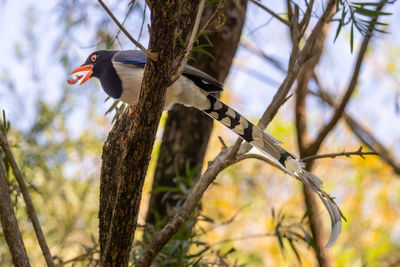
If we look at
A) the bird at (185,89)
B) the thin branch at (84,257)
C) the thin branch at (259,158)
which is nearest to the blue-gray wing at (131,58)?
the bird at (185,89)

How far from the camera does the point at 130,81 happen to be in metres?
1.87

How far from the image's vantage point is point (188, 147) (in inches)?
120

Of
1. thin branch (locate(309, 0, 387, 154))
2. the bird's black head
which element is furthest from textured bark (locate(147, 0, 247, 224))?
the bird's black head

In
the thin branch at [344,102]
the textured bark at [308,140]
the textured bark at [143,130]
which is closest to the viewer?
the textured bark at [143,130]

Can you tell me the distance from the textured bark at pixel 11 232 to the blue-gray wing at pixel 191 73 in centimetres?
68

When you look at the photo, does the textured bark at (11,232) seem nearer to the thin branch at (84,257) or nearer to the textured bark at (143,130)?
the textured bark at (143,130)

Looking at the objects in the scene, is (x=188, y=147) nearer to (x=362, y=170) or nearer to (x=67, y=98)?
(x=67, y=98)

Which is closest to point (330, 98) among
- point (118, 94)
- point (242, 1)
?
point (242, 1)

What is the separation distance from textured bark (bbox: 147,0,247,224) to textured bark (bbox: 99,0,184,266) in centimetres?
149

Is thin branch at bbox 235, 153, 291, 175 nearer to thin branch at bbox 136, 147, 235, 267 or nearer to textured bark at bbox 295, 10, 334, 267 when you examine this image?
thin branch at bbox 136, 147, 235, 267

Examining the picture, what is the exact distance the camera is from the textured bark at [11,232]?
59.4 inches

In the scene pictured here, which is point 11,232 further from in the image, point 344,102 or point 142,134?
point 344,102

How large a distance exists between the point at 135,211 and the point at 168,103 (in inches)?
25.8

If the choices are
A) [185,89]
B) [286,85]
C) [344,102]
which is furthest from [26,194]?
[344,102]
